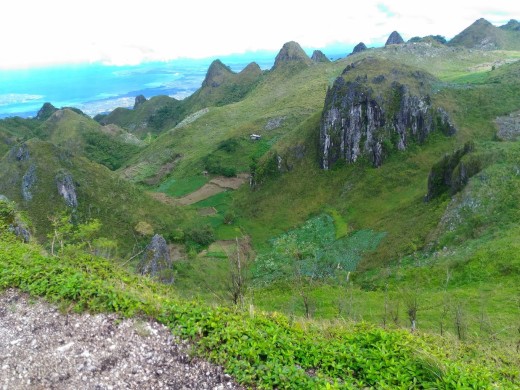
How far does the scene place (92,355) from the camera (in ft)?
34.8

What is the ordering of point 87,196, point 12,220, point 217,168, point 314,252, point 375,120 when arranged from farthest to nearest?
point 217,168 → point 375,120 → point 87,196 → point 314,252 → point 12,220

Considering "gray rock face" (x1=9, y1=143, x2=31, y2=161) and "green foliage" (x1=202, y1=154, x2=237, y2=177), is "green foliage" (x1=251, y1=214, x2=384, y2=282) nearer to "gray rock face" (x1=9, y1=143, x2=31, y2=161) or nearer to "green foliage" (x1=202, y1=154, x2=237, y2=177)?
"green foliage" (x1=202, y1=154, x2=237, y2=177)

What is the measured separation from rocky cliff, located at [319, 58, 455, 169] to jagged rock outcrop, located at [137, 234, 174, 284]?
181ft

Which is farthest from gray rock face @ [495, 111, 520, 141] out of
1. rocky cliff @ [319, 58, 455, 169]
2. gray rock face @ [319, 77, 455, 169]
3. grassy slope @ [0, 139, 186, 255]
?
grassy slope @ [0, 139, 186, 255]

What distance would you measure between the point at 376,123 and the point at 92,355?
93.0 m

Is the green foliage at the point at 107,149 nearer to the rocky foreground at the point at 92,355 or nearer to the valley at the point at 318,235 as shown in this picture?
the valley at the point at 318,235

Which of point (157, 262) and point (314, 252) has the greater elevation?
point (157, 262)

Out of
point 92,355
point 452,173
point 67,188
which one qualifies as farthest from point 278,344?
point 67,188

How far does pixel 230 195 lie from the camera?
4188 inches

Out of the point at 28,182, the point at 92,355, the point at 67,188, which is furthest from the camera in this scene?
the point at 28,182

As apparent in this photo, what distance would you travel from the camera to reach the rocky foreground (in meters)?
9.88

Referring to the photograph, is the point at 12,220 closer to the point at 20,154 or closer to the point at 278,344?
the point at 278,344

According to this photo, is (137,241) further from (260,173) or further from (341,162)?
(341,162)

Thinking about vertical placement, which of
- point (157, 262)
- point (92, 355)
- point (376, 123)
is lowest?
point (157, 262)
